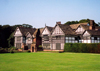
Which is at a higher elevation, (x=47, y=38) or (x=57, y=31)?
(x=57, y=31)

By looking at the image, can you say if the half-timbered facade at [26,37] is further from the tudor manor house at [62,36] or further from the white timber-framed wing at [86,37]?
the white timber-framed wing at [86,37]

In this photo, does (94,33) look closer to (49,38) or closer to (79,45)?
(79,45)

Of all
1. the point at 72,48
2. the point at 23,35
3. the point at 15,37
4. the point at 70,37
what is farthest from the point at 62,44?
the point at 15,37

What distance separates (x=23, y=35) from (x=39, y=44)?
814cm

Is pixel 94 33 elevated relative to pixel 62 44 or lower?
elevated

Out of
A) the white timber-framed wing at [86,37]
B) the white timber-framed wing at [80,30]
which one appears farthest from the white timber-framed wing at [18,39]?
the white timber-framed wing at [86,37]

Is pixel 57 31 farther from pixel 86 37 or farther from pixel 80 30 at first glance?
pixel 86 37

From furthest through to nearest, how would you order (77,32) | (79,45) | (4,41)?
(4,41) < (77,32) < (79,45)

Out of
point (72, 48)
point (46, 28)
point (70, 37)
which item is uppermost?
point (46, 28)

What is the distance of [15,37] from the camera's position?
68.0m

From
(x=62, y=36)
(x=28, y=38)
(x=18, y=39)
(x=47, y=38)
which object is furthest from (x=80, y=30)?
(x=18, y=39)

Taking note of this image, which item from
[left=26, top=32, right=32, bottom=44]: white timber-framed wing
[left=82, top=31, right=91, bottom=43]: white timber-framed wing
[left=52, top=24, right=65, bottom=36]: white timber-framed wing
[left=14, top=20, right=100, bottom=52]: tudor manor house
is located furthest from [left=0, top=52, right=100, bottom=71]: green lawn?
[left=26, top=32, right=32, bottom=44]: white timber-framed wing

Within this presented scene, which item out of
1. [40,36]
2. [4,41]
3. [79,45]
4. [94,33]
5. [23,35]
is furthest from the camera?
[4,41]

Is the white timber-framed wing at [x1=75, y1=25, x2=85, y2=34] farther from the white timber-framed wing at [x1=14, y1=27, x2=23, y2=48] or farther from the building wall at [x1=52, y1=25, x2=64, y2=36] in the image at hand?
the white timber-framed wing at [x1=14, y1=27, x2=23, y2=48]
